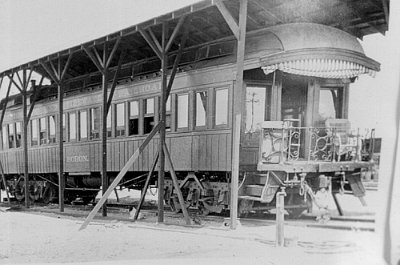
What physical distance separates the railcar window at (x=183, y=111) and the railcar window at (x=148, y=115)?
693mm

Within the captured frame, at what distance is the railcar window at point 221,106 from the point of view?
554 centimetres

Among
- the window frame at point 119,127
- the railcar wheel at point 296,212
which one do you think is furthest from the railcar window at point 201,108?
the railcar wheel at point 296,212

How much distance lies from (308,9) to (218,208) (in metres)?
3.42

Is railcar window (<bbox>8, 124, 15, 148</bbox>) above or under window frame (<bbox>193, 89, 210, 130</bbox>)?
under

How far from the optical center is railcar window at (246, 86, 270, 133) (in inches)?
192

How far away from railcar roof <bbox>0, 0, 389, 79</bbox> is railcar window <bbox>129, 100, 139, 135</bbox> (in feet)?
3.03

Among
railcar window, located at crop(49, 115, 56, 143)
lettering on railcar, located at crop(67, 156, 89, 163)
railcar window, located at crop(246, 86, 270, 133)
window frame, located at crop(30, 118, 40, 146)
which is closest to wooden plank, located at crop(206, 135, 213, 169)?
railcar window, located at crop(246, 86, 270, 133)

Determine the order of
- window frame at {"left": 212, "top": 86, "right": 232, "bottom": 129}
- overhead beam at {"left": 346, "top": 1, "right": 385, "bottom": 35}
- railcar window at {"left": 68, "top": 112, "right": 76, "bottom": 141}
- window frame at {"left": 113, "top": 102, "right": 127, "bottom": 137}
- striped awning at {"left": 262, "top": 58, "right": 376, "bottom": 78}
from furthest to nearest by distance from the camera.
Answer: railcar window at {"left": 68, "top": 112, "right": 76, "bottom": 141}, window frame at {"left": 113, "top": 102, "right": 127, "bottom": 137}, window frame at {"left": 212, "top": 86, "right": 232, "bottom": 129}, striped awning at {"left": 262, "top": 58, "right": 376, "bottom": 78}, overhead beam at {"left": 346, "top": 1, "right": 385, "bottom": 35}

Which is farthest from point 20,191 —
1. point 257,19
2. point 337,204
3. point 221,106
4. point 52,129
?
point 337,204

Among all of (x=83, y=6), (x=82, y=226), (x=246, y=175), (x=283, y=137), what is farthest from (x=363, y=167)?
(x=82, y=226)

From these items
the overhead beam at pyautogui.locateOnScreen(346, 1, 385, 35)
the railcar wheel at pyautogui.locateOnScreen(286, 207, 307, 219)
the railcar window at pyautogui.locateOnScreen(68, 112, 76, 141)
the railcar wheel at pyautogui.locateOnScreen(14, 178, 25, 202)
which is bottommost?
the railcar wheel at pyautogui.locateOnScreen(14, 178, 25, 202)

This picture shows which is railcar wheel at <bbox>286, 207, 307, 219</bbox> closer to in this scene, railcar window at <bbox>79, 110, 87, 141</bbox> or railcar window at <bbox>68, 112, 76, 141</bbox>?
railcar window at <bbox>79, 110, 87, 141</bbox>

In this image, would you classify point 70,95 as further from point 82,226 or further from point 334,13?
point 334,13

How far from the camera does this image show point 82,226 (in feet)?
16.9
